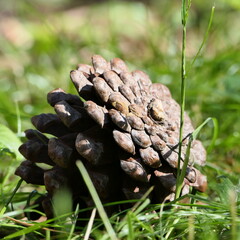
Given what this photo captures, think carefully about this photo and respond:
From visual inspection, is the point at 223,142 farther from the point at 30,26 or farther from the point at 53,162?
the point at 30,26

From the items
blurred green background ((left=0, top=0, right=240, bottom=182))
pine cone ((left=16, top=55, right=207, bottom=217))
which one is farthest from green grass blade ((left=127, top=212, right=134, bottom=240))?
blurred green background ((left=0, top=0, right=240, bottom=182))

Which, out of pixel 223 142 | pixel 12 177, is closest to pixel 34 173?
pixel 12 177

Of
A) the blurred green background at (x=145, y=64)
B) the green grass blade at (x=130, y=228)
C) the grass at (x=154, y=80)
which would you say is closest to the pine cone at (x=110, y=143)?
the grass at (x=154, y=80)

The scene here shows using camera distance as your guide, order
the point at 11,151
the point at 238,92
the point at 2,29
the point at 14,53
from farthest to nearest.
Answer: the point at 2,29
the point at 14,53
the point at 238,92
the point at 11,151

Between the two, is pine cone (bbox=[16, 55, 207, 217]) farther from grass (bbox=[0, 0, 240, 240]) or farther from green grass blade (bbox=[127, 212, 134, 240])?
green grass blade (bbox=[127, 212, 134, 240])

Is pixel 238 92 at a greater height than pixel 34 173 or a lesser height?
greater

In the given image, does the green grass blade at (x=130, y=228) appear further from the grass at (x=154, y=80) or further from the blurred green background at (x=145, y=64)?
the blurred green background at (x=145, y=64)
